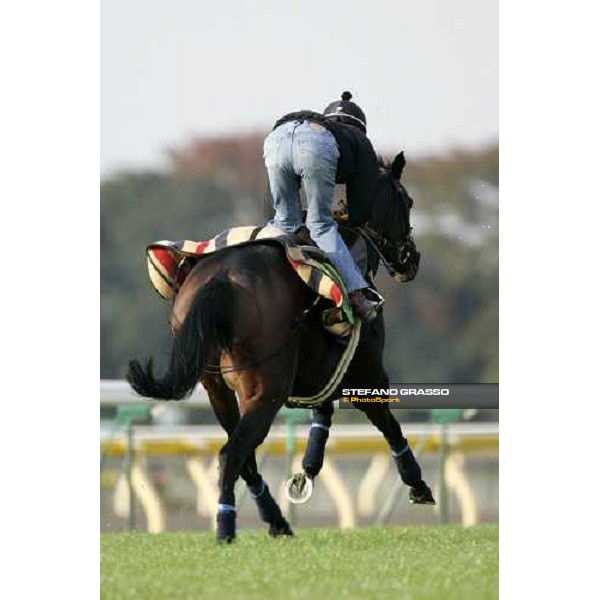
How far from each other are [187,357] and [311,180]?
1.30 meters

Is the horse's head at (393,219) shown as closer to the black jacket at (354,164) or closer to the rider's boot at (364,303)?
the black jacket at (354,164)

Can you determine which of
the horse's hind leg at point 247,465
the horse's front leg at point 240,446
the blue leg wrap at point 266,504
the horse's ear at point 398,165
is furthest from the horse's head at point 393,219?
the horse's front leg at point 240,446

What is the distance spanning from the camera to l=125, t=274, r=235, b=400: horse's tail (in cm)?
782


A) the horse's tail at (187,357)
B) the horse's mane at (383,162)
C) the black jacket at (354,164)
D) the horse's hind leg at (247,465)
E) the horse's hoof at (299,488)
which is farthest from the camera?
the horse's mane at (383,162)

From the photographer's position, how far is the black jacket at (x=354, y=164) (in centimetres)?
884

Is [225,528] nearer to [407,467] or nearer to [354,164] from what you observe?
[407,467]

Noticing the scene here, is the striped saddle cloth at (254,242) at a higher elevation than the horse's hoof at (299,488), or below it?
higher

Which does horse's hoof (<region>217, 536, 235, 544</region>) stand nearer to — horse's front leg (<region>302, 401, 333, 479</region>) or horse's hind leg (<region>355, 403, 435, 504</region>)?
horse's front leg (<region>302, 401, 333, 479</region>)

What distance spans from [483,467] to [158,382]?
3923mm

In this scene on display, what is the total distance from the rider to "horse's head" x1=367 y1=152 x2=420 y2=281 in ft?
1.31

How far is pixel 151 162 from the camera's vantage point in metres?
12.3

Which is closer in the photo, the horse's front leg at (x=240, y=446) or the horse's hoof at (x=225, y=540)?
the horse's front leg at (x=240, y=446)

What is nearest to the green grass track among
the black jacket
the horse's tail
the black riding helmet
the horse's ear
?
A: the horse's tail

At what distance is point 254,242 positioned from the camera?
27.3 feet
